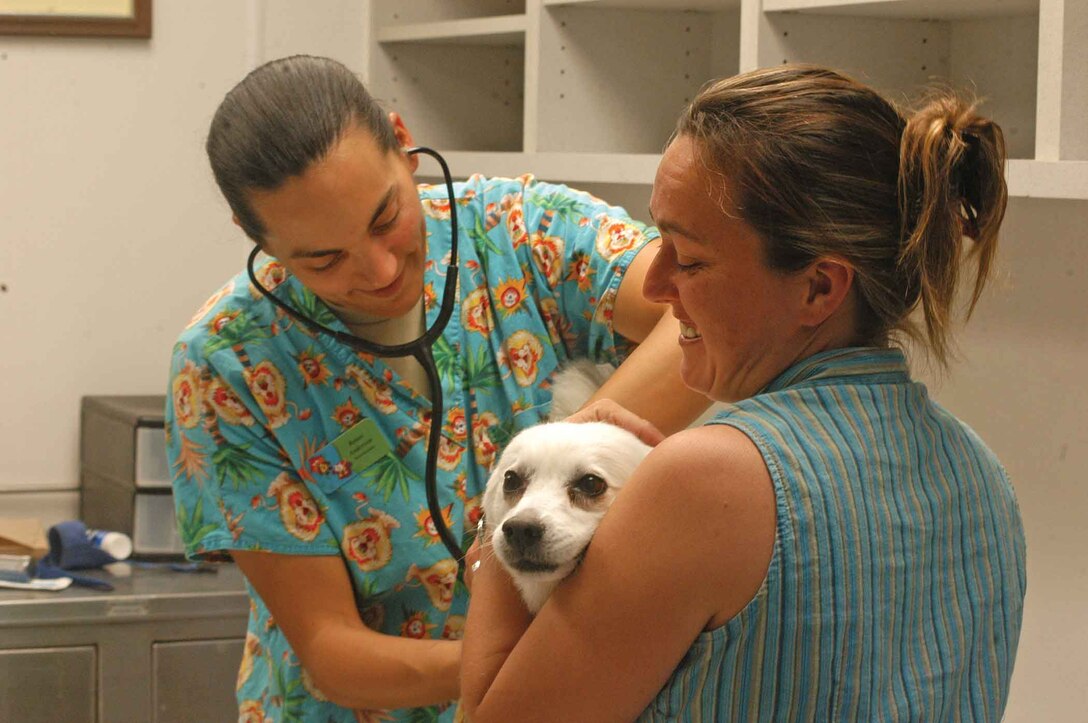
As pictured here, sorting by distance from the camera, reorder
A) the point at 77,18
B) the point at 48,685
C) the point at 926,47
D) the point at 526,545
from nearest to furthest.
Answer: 1. the point at 526,545
2. the point at 926,47
3. the point at 48,685
4. the point at 77,18

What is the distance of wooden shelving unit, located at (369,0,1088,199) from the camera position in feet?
4.97

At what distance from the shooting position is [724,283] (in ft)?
2.81

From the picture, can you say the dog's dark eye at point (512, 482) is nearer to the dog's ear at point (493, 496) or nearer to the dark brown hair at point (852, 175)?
the dog's ear at point (493, 496)

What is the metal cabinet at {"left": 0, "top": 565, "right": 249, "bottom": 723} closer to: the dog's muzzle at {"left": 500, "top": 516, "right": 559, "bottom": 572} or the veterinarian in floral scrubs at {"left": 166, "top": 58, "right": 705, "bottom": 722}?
the veterinarian in floral scrubs at {"left": 166, "top": 58, "right": 705, "bottom": 722}

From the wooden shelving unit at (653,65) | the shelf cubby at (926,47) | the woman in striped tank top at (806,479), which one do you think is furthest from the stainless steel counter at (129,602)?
the woman in striped tank top at (806,479)

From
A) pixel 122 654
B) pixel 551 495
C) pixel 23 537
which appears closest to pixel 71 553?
pixel 23 537

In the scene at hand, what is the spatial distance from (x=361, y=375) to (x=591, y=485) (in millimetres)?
419

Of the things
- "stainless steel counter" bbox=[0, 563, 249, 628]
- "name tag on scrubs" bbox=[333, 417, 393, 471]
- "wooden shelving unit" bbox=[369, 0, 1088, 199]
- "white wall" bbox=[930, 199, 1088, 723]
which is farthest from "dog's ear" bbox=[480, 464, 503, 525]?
"stainless steel counter" bbox=[0, 563, 249, 628]

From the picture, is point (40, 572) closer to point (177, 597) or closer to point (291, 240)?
point (177, 597)

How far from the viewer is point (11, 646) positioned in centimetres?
222

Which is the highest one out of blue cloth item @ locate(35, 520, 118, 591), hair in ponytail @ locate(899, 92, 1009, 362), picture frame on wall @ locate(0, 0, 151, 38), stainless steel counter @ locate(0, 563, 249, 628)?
picture frame on wall @ locate(0, 0, 151, 38)

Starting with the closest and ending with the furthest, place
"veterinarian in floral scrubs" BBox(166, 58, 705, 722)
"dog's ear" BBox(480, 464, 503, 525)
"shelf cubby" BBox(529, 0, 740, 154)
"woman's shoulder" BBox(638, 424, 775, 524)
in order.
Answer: "woman's shoulder" BBox(638, 424, 775, 524) < "dog's ear" BBox(480, 464, 503, 525) < "veterinarian in floral scrubs" BBox(166, 58, 705, 722) < "shelf cubby" BBox(529, 0, 740, 154)

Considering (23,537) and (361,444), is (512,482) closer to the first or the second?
(361,444)

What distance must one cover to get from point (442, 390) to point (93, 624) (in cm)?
114
